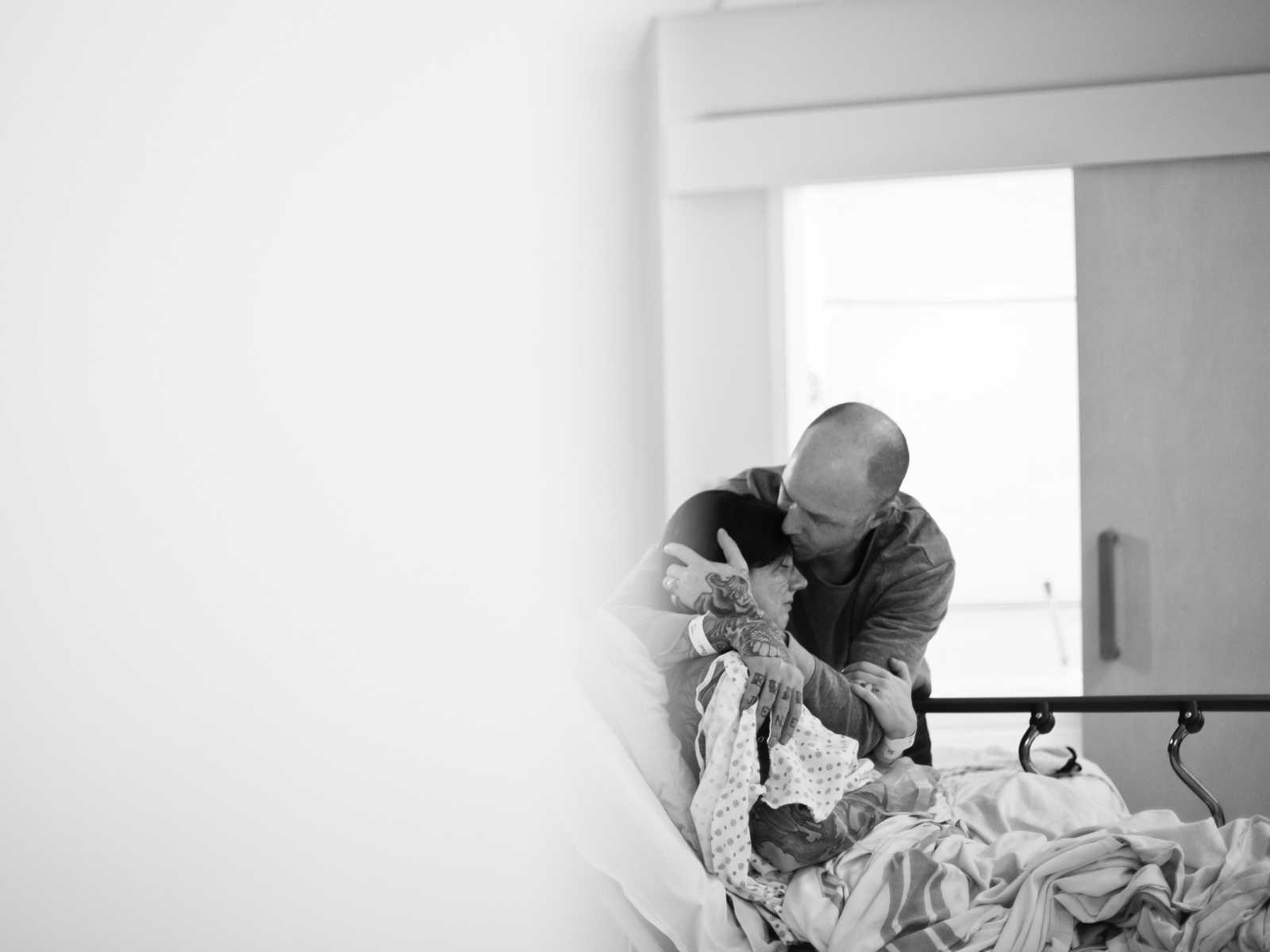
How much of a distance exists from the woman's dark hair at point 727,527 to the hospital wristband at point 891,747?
36 centimetres

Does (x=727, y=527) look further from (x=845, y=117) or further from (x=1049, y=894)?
(x=845, y=117)

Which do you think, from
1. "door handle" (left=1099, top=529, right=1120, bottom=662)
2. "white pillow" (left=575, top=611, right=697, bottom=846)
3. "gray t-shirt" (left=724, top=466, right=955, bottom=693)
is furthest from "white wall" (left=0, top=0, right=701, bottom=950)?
"door handle" (left=1099, top=529, right=1120, bottom=662)

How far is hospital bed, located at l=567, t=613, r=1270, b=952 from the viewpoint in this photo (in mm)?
1586

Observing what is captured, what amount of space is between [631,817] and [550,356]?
2.36 metres

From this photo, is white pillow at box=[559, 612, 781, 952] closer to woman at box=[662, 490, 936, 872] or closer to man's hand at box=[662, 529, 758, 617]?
woman at box=[662, 490, 936, 872]

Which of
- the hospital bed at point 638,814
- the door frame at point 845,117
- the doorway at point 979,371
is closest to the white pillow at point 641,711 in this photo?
the hospital bed at point 638,814

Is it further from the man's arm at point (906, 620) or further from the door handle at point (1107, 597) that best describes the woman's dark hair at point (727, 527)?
the door handle at point (1107, 597)

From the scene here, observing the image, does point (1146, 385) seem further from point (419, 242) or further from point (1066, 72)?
point (419, 242)

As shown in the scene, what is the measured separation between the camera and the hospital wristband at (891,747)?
1882mm

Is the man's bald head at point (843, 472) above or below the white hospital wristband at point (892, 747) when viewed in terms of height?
above

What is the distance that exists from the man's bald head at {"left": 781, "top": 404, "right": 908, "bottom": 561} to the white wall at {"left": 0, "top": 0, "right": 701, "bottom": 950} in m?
0.49

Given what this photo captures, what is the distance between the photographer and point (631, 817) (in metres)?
1.60

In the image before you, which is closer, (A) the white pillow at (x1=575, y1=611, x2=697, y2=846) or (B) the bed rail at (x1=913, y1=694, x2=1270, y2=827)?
(A) the white pillow at (x1=575, y1=611, x2=697, y2=846)

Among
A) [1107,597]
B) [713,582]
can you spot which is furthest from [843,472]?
[1107,597]
